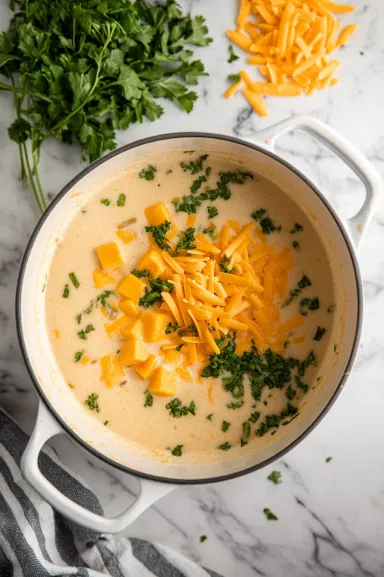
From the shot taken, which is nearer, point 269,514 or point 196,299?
point 196,299

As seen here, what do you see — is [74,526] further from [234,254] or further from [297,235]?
[297,235]

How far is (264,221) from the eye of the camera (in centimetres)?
187

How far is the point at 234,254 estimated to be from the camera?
182cm

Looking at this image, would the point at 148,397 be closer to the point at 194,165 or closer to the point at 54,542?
the point at 54,542

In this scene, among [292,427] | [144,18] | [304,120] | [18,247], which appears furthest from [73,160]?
[292,427]

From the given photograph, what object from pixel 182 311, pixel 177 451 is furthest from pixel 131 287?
pixel 177 451

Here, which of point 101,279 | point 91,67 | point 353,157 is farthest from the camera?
point 101,279

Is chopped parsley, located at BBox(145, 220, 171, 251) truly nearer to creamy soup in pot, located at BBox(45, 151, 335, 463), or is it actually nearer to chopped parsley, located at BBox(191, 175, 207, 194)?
creamy soup in pot, located at BBox(45, 151, 335, 463)

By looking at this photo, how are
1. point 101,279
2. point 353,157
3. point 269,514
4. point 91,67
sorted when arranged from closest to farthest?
point 353,157 < point 91,67 < point 101,279 < point 269,514

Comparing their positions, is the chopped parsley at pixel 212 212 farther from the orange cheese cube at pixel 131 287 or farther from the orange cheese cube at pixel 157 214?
the orange cheese cube at pixel 131 287

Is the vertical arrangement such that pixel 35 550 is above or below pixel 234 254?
below

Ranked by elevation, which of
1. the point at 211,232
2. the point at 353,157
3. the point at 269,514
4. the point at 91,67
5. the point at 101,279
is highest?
the point at 353,157

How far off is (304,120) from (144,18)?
21.6 inches

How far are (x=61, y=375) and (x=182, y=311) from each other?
0.39 m
